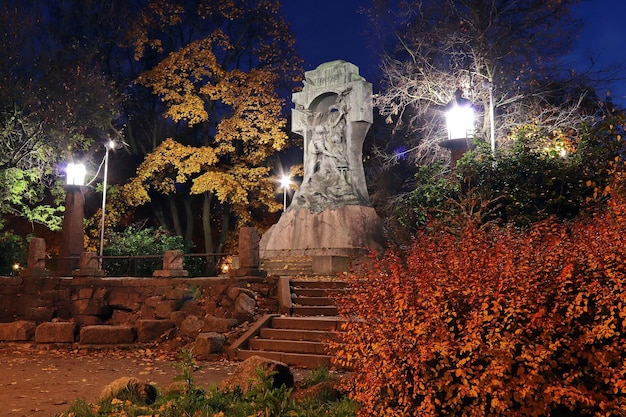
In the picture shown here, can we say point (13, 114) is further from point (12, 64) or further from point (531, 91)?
point (531, 91)

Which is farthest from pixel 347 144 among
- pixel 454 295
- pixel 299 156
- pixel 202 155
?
pixel 454 295

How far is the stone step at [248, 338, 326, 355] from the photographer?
9773mm

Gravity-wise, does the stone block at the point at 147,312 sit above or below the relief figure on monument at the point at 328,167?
below

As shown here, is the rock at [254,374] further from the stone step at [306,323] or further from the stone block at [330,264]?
the stone block at [330,264]

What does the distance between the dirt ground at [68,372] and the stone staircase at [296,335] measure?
65 cm

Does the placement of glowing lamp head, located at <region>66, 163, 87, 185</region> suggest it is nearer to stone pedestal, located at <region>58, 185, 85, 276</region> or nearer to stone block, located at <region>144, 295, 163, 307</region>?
stone pedestal, located at <region>58, 185, 85, 276</region>

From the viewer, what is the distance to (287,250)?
1688cm

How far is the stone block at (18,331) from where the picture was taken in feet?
40.4

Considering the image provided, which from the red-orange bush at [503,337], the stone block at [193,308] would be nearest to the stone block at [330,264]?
the stone block at [193,308]

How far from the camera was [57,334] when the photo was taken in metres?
12.0

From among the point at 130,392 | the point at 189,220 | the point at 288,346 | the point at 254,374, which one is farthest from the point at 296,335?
the point at 189,220

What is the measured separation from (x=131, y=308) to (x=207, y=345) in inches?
142

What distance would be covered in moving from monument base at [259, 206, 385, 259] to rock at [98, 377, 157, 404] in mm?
9759

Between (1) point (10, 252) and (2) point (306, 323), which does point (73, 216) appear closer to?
(1) point (10, 252)
